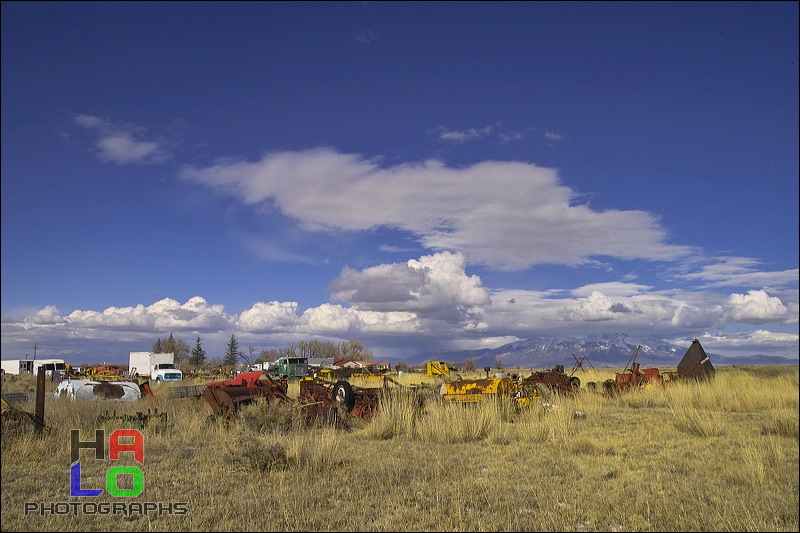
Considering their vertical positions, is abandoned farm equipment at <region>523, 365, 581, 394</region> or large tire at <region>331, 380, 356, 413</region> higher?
large tire at <region>331, 380, 356, 413</region>

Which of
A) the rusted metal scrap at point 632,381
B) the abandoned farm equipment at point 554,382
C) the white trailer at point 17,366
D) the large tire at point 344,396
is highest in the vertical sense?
the large tire at point 344,396

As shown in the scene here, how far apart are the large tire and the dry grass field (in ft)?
4.68

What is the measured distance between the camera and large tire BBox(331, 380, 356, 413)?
1422 cm

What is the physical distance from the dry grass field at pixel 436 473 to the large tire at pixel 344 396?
1.43m

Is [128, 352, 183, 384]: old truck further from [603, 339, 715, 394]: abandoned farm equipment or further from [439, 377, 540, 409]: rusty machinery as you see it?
[603, 339, 715, 394]: abandoned farm equipment

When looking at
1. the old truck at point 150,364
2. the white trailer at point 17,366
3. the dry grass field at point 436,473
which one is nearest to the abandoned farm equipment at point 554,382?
the dry grass field at point 436,473

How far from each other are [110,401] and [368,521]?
50.1ft

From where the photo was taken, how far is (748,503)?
20.2ft

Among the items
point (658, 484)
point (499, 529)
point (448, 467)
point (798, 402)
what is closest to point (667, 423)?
point (658, 484)

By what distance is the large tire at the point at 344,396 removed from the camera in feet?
46.6

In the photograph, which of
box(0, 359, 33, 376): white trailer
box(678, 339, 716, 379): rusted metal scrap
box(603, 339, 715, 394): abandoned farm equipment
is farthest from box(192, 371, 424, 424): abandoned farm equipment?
box(0, 359, 33, 376): white trailer

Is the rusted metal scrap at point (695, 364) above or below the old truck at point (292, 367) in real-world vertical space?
above

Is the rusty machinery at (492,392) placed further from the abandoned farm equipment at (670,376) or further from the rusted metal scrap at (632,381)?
the abandoned farm equipment at (670,376)

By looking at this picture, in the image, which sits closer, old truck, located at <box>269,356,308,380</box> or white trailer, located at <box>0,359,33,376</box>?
old truck, located at <box>269,356,308,380</box>
